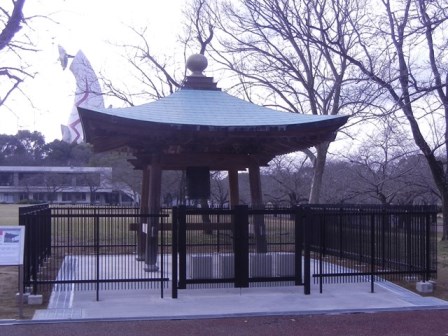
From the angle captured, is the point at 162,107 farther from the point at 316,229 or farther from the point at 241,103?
the point at 316,229

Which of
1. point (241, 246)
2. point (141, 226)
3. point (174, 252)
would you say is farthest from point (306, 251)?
point (141, 226)

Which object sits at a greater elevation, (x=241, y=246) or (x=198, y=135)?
(x=198, y=135)

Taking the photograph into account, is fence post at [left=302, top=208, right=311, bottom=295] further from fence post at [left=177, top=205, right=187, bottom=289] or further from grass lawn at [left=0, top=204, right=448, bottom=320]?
fence post at [left=177, top=205, right=187, bottom=289]

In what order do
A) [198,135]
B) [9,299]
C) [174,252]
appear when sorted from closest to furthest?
[174,252] < [9,299] < [198,135]

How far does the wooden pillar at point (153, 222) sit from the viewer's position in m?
16.5

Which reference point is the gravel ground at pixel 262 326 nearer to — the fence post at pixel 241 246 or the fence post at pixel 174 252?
the fence post at pixel 174 252

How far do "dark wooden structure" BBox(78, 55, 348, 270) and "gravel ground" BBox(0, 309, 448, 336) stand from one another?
3279 millimetres

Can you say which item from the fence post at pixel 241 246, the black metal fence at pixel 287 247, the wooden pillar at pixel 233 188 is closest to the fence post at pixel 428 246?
the black metal fence at pixel 287 247

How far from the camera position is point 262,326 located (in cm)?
1128

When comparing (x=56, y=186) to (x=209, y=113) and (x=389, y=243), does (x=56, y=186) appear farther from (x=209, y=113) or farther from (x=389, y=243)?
(x=389, y=243)

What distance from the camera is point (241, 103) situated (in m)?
18.7

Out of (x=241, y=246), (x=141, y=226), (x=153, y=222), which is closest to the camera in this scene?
(x=241, y=246)

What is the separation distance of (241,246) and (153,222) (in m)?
3.07

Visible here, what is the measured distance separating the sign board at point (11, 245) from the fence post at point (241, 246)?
4.38 metres
